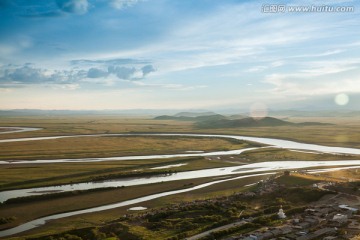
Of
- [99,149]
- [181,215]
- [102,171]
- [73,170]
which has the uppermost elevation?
[99,149]

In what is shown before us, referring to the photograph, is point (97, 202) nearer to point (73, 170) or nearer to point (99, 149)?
point (73, 170)

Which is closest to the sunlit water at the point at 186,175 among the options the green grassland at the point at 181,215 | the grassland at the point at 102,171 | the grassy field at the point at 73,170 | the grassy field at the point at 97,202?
the grassy field at the point at 73,170

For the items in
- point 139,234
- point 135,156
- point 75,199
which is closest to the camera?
point 139,234

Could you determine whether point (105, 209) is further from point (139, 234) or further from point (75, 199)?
point (139, 234)

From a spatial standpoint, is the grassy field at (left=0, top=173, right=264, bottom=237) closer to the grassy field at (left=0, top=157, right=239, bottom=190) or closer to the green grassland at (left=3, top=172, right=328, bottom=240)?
the green grassland at (left=3, top=172, right=328, bottom=240)

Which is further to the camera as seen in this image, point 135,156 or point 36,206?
point 135,156

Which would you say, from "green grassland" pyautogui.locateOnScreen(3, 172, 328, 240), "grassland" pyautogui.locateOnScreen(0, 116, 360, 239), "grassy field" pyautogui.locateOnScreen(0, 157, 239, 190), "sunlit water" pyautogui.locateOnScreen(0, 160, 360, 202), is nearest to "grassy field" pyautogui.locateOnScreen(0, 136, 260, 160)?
"grassland" pyautogui.locateOnScreen(0, 116, 360, 239)

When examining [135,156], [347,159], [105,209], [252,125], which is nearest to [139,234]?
[105,209]

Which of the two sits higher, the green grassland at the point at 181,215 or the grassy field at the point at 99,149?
the grassy field at the point at 99,149

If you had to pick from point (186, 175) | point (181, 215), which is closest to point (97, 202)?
point (181, 215)

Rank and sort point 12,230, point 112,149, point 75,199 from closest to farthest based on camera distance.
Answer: point 12,230, point 75,199, point 112,149

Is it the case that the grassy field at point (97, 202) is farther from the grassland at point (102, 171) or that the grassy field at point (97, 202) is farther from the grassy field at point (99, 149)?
the grassy field at point (99, 149)
